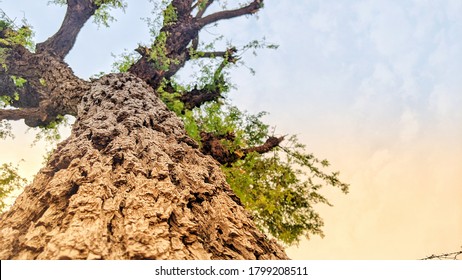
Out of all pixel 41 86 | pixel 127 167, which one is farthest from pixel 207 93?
pixel 127 167

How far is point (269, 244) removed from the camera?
7.75ft

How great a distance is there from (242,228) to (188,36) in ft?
23.2

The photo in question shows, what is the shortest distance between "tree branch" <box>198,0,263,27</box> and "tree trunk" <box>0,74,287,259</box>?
24.4 ft

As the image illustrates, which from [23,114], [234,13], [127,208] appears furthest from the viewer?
[234,13]

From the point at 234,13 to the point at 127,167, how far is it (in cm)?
872

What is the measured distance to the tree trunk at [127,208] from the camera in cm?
A: 177

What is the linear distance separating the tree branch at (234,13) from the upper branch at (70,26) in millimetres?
3154

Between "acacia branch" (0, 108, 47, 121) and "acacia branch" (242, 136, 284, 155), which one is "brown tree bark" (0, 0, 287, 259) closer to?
"acacia branch" (0, 108, 47, 121)

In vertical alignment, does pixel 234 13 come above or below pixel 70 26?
above

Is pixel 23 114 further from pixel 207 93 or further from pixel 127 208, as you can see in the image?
pixel 127 208

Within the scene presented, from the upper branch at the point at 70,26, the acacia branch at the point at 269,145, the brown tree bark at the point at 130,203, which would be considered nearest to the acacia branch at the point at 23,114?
the upper branch at the point at 70,26

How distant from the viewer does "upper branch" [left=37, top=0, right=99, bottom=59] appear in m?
8.77

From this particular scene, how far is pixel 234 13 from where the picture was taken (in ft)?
34.2

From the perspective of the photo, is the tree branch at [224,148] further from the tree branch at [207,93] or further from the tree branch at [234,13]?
the tree branch at [234,13]
